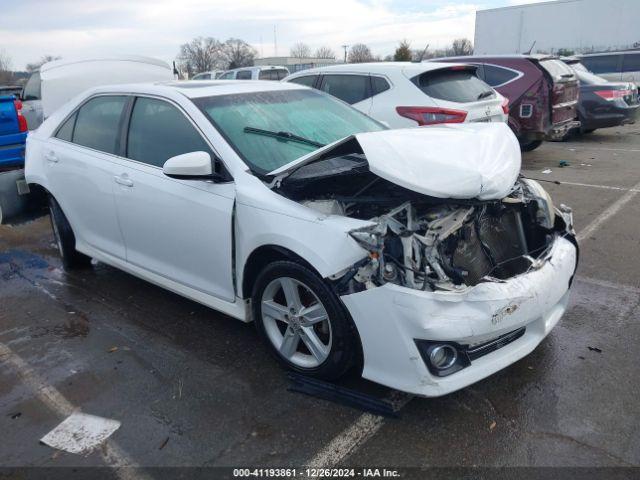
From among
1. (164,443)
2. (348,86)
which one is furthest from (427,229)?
(348,86)

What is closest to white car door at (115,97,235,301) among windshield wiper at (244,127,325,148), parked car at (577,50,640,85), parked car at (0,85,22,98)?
windshield wiper at (244,127,325,148)

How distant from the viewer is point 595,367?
10.6ft

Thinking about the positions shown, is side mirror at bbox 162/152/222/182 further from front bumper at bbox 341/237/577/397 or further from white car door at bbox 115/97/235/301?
front bumper at bbox 341/237/577/397

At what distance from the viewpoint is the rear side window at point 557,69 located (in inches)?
365

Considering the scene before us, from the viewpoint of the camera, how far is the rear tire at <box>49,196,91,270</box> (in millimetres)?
4879

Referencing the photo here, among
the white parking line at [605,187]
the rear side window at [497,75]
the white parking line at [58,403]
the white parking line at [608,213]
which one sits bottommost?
the white parking line at [605,187]

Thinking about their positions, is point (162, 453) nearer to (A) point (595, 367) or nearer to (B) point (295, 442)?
(B) point (295, 442)

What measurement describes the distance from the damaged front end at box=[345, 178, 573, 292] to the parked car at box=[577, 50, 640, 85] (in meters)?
15.6

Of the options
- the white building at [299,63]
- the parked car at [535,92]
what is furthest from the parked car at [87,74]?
the white building at [299,63]

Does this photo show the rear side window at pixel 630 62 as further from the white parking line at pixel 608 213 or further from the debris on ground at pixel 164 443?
the debris on ground at pixel 164 443

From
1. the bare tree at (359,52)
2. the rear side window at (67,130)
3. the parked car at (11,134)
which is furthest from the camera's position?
the bare tree at (359,52)

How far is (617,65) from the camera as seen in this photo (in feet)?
54.7

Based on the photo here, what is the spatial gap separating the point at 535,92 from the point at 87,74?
7.35 metres

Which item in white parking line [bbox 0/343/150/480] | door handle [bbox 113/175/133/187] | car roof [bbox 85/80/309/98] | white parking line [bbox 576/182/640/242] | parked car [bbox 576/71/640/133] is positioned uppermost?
car roof [bbox 85/80/309/98]
